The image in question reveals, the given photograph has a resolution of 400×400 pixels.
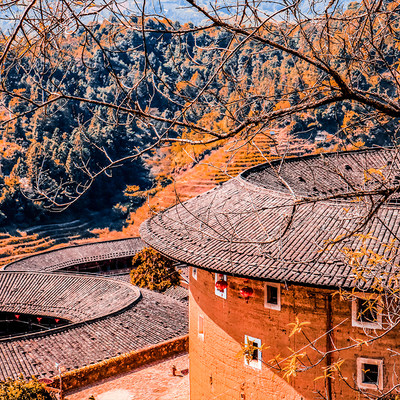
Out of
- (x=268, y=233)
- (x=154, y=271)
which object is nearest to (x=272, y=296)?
(x=268, y=233)

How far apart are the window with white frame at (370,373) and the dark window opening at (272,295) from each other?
150 cm

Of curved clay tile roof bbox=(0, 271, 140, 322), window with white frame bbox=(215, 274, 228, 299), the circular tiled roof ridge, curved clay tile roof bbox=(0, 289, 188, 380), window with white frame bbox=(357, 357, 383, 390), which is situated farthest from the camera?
curved clay tile roof bbox=(0, 271, 140, 322)

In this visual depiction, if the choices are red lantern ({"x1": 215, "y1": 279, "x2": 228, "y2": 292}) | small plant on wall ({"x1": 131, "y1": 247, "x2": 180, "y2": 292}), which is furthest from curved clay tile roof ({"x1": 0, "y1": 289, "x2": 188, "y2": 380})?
red lantern ({"x1": 215, "y1": 279, "x2": 228, "y2": 292})

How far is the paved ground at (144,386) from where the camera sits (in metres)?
12.3

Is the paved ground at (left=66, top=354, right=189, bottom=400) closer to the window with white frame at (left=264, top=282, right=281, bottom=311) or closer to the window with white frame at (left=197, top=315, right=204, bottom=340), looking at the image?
the window with white frame at (left=197, top=315, right=204, bottom=340)

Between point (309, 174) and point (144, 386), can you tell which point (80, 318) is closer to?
point (144, 386)

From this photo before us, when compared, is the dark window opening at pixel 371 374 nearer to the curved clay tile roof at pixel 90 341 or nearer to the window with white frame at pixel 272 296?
the window with white frame at pixel 272 296

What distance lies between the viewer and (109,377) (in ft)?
43.5

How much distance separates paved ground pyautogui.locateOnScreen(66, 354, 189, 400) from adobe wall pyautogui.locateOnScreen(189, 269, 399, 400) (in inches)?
88.4

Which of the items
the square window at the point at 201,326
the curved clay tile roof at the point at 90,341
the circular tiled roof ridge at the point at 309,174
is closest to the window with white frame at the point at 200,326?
the square window at the point at 201,326

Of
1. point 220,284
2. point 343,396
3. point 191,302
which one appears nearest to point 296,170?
point 191,302

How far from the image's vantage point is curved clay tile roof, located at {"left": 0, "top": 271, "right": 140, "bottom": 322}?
61.0 feet

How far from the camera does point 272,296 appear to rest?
27.8 ft

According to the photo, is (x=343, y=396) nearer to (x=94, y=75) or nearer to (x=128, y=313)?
(x=128, y=313)
